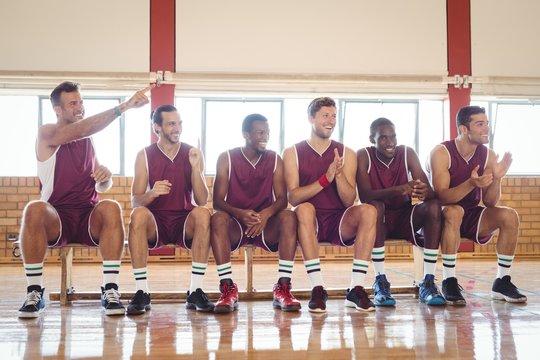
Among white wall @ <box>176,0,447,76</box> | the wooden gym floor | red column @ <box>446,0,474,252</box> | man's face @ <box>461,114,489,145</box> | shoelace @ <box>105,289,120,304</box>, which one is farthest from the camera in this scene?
red column @ <box>446,0,474,252</box>

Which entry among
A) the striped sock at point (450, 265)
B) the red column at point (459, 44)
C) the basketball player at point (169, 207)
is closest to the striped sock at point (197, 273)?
the basketball player at point (169, 207)

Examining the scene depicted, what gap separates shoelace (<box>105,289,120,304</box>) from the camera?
125 inches

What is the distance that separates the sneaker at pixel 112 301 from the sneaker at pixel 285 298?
2.76 feet

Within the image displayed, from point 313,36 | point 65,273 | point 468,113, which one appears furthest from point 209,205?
point 468,113

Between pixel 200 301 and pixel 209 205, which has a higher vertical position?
pixel 209 205

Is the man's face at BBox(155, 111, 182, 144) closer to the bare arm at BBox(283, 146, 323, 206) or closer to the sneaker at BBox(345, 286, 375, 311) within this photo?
the bare arm at BBox(283, 146, 323, 206)

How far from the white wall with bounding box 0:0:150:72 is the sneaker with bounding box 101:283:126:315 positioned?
177 inches

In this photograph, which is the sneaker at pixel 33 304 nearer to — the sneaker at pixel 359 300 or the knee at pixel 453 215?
the sneaker at pixel 359 300

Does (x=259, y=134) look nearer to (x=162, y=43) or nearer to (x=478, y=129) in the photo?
(x=478, y=129)

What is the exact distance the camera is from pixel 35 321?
296 cm

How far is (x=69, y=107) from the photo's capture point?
3.45m

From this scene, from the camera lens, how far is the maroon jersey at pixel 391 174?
147 inches

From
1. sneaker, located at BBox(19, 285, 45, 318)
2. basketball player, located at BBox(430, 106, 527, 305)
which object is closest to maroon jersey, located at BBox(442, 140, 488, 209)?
basketball player, located at BBox(430, 106, 527, 305)

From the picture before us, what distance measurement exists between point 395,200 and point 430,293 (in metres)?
0.62
